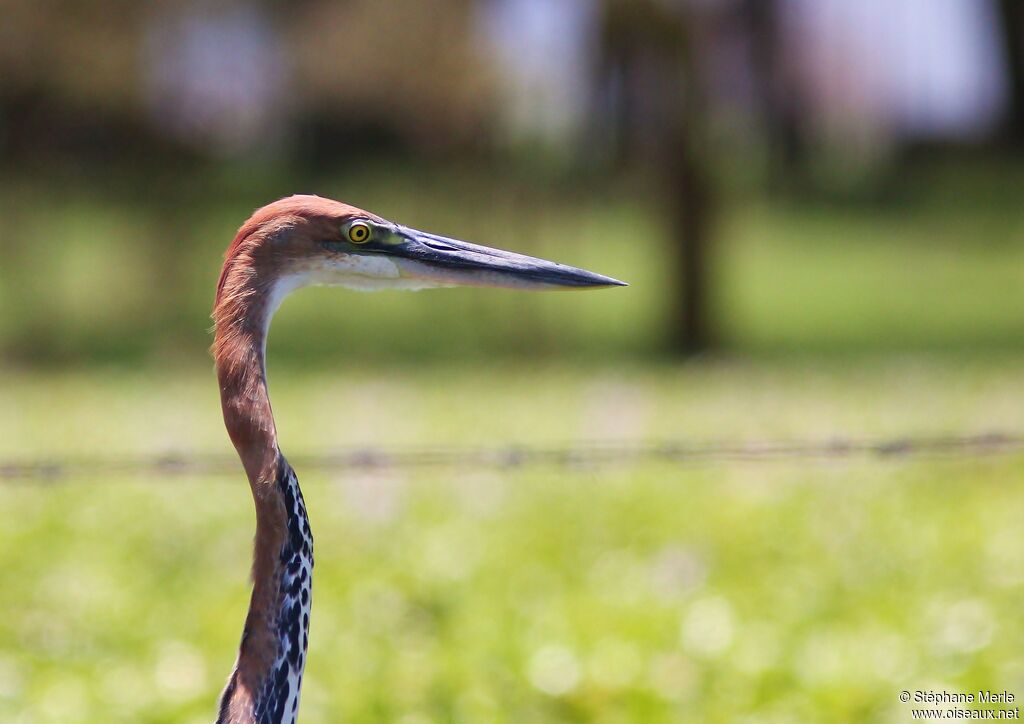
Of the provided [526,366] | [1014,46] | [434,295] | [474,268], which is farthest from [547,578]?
[1014,46]

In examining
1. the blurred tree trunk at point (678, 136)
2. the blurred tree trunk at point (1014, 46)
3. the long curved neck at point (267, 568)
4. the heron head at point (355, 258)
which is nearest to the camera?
the long curved neck at point (267, 568)

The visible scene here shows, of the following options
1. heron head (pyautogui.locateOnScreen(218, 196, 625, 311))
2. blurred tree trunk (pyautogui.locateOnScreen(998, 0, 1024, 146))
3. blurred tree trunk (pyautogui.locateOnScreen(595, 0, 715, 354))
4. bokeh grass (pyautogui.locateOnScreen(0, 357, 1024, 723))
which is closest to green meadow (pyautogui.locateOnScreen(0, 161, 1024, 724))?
bokeh grass (pyautogui.locateOnScreen(0, 357, 1024, 723))

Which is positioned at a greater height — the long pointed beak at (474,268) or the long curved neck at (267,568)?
the long pointed beak at (474,268)

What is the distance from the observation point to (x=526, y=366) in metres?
11.4

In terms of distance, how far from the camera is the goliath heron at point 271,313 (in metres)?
2.31

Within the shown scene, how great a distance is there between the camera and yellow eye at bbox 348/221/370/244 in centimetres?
253

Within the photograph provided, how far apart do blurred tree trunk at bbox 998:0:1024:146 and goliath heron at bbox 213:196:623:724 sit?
17.4 meters

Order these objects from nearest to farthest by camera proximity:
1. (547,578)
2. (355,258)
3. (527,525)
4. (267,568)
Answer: (267,568) < (355,258) < (547,578) < (527,525)

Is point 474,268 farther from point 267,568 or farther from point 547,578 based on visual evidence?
point 547,578

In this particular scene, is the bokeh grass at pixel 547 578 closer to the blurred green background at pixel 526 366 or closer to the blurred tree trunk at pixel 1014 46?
the blurred green background at pixel 526 366

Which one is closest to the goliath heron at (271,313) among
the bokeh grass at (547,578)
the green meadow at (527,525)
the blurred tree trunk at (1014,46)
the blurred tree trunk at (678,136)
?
the green meadow at (527,525)

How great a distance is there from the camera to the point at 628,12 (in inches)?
495

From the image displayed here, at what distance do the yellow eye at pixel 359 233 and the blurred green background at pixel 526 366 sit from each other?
1141mm

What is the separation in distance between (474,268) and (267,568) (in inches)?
28.9
